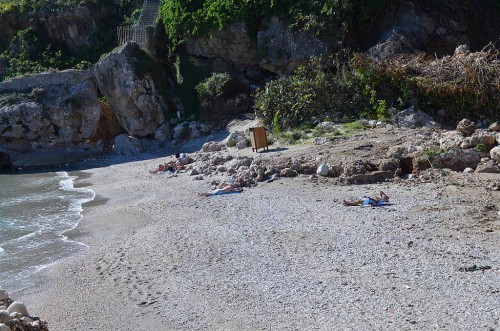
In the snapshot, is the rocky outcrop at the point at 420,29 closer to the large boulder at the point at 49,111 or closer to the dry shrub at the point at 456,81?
the dry shrub at the point at 456,81

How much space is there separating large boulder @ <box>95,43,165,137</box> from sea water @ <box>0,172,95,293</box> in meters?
4.33

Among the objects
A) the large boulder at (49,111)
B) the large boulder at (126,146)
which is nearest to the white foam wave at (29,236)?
the large boulder at (126,146)

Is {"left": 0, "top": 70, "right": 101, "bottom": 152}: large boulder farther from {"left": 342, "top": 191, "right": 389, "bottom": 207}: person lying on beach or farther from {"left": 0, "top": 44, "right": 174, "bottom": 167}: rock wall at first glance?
{"left": 342, "top": 191, "right": 389, "bottom": 207}: person lying on beach

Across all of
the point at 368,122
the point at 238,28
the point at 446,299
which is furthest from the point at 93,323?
the point at 238,28

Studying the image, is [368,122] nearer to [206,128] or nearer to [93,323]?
[206,128]

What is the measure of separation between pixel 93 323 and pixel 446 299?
441cm

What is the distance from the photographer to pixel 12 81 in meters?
27.5

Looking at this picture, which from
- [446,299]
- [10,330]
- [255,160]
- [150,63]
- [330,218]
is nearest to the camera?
[10,330]

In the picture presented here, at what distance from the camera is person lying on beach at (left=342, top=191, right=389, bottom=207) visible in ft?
40.1

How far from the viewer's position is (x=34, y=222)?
15352mm

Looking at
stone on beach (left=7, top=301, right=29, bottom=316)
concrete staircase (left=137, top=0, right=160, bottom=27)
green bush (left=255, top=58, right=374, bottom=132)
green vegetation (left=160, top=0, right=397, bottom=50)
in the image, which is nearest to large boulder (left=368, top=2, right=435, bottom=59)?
green vegetation (left=160, top=0, right=397, bottom=50)

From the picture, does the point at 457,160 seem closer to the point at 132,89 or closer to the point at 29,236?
the point at 29,236

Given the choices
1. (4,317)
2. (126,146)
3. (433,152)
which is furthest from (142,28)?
(4,317)

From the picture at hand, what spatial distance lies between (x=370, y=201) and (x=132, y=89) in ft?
54.9
